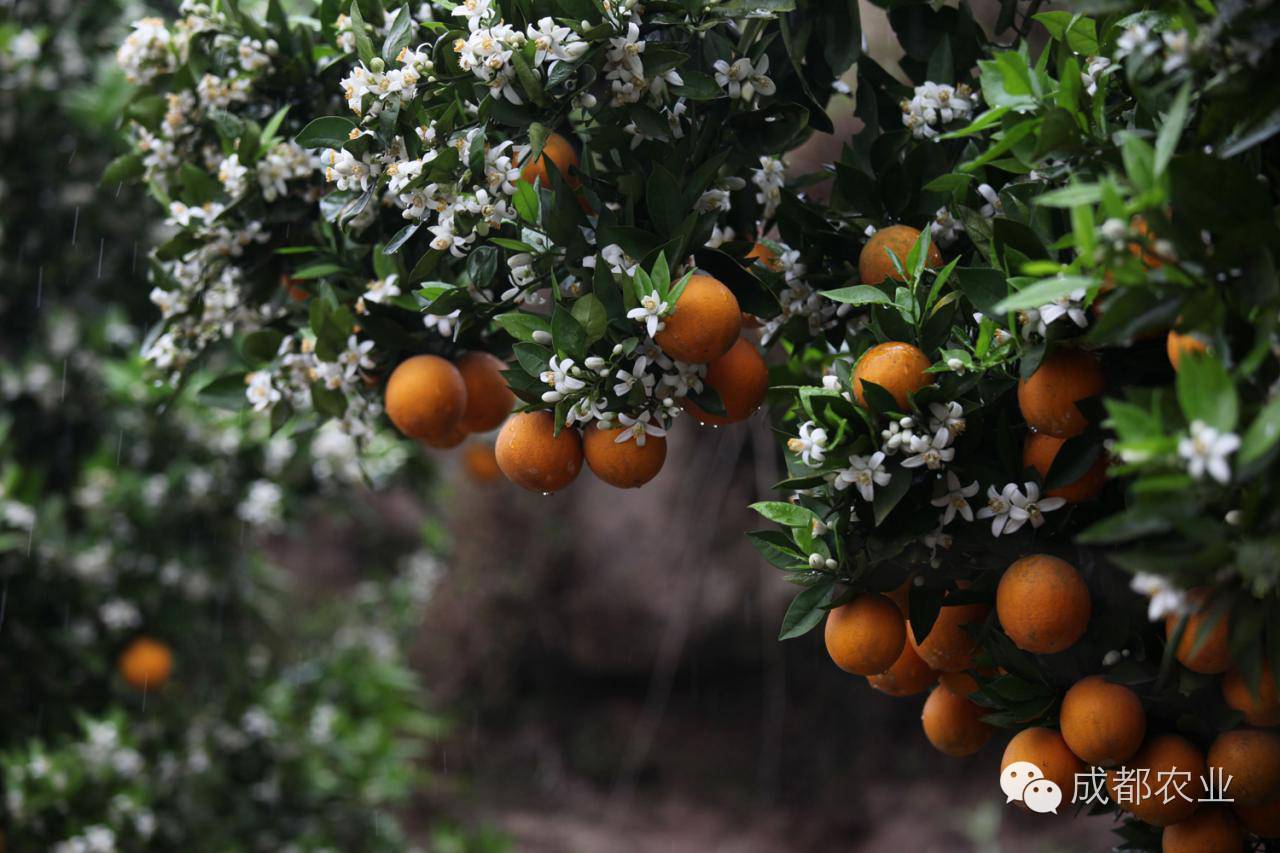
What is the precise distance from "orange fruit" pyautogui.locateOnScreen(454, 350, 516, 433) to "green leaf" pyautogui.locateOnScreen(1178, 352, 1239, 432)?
2.61 ft

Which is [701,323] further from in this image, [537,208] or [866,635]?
[866,635]

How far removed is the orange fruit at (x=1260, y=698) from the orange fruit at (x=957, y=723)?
0.29 m

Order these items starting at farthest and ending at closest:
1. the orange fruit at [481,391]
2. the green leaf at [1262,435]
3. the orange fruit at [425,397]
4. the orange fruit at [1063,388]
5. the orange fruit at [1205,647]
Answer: the orange fruit at [481,391], the orange fruit at [425,397], the orange fruit at [1063,388], the orange fruit at [1205,647], the green leaf at [1262,435]

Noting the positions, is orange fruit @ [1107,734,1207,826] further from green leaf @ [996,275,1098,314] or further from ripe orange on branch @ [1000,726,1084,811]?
green leaf @ [996,275,1098,314]

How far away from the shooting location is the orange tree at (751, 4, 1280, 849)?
0.75 meters

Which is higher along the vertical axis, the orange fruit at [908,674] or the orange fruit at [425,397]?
the orange fruit at [425,397]

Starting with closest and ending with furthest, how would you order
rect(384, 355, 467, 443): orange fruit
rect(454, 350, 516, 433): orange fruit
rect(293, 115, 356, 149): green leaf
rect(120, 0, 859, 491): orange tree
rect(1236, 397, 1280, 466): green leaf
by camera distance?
rect(1236, 397, 1280, 466): green leaf, rect(120, 0, 859, 491): orange tree, rect(293, 115, 356, 149): green leaf, rect(384, 355, 467, 443): orange fruit, rect(454, 350, 516, 433): orange fruit

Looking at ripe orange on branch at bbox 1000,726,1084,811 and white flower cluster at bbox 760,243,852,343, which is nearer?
ripe orange on branch at bbox 1000,726,1084,811

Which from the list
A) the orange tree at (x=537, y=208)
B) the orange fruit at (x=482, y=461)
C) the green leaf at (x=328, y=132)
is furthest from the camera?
the orange fruit at (x=482, y=461)

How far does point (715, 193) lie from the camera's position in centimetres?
110

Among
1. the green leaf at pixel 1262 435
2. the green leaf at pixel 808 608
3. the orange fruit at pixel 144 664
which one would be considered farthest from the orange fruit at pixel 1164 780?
the orange fruit at pixel 144 664

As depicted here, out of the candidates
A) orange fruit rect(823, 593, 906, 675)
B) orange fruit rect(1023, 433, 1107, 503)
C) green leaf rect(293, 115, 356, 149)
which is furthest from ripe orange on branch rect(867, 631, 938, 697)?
green leaf rect(293, 115, 356, 149)

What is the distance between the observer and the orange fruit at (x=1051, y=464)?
97cm

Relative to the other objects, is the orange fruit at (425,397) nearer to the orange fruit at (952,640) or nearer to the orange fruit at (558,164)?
the orange fruit at (558,164)
